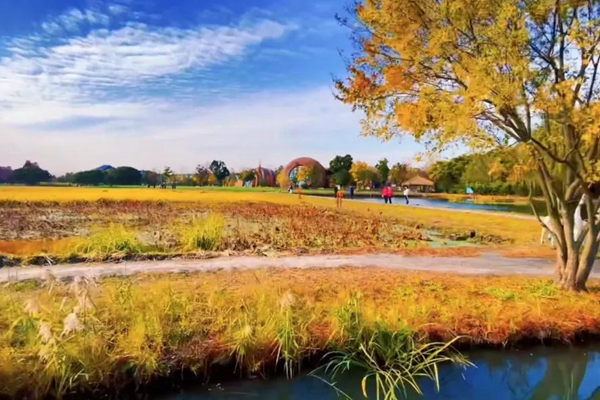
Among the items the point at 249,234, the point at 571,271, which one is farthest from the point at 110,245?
the point at 571,271

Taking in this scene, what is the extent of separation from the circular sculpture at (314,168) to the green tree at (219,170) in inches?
672

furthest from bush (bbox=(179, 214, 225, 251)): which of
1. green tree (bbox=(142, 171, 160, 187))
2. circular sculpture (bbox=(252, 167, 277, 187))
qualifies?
circular sculpture (bbox=(252, 167, 277, 187))

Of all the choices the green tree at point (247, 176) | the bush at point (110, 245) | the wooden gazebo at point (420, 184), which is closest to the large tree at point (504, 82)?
the bush at point (110, 245)

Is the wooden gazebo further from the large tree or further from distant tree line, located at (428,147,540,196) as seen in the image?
the large tree

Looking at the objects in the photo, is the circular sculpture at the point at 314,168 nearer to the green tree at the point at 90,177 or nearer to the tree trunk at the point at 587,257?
the green tree at the point at 90,177

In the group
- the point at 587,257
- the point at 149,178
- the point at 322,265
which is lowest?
the point at 322,265

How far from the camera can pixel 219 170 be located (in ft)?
384

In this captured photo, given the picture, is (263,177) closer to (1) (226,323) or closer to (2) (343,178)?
(2) (343,178)

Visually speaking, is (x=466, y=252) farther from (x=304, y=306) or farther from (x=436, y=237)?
(x=304, y=306)

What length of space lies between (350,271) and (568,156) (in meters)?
4.84

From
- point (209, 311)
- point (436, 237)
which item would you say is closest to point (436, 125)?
point (209, 311)

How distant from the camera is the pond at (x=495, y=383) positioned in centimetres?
570

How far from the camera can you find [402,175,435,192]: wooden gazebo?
7707 centimetres

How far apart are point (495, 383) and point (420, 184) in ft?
243
